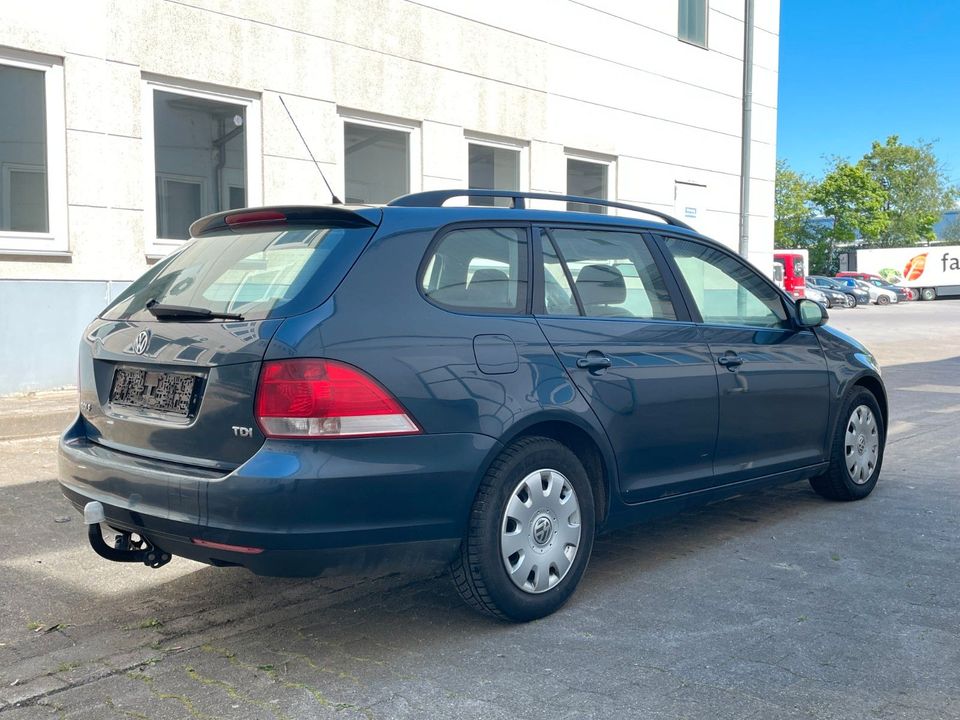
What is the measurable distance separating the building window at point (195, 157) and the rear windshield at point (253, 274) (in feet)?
26.5

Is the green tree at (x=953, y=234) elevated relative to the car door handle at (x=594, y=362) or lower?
elevated

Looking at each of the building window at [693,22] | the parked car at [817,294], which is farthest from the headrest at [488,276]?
the parked car at [817,294]

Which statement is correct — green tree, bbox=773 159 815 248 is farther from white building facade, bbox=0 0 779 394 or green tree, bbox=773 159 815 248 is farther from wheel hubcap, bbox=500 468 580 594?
wheel hubcap, bbox=500 468 580 594

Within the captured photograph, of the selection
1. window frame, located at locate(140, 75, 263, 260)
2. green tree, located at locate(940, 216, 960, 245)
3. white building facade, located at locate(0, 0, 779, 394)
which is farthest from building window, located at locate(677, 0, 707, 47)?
green tree, located at locate(940, 216, 960, 245)

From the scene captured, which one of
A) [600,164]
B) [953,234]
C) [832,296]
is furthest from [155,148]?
[953,234]

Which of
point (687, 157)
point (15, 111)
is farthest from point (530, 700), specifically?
point (687, 157)

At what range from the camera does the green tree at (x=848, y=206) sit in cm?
6962

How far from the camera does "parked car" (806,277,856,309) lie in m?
47.0

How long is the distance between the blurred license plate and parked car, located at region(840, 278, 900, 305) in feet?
165

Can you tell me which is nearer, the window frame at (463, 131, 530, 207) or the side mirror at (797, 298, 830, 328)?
the side mirror at (797, 298, 830, 328)

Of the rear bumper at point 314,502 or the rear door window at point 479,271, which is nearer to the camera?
the rear bumper at point 314,502

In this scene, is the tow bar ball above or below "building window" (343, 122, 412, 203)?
below

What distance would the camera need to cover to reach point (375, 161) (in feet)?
47.5

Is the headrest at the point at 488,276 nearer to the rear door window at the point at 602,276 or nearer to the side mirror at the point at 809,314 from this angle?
the rear door window at the point at 602,276
